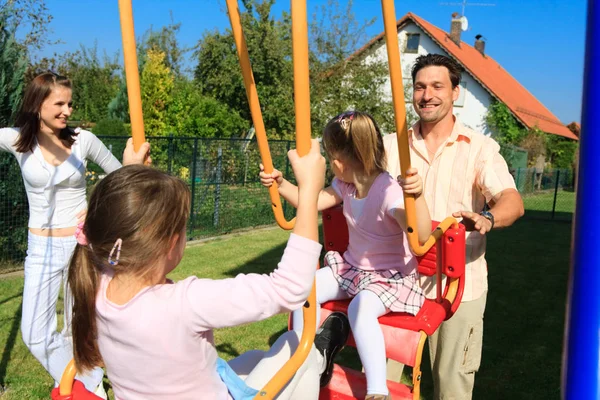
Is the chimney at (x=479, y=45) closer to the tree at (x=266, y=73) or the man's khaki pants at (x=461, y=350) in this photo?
the tree at (x=266, y=73)

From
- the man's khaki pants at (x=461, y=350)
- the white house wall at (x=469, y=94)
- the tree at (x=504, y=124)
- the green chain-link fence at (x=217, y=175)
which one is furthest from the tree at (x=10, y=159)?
the tree at (x=504, y=124)

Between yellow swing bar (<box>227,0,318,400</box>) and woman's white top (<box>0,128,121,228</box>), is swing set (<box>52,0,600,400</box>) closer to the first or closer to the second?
yellow swing bar (<box>227,0,318,400</box>)

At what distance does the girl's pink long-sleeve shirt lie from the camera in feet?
5.03

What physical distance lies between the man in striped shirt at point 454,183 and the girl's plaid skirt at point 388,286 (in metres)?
0.41

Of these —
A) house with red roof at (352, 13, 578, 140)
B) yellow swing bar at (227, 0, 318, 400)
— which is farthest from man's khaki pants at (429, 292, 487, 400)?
house with red roof at (352, 13, 578, 140)

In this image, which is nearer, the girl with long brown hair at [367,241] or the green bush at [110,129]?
the girl with long brown hair at [367,241]

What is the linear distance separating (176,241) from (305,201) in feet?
1.30

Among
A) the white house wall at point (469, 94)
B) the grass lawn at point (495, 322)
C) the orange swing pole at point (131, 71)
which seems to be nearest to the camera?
the orange swing pole at point (131, 71)

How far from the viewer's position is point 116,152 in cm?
892

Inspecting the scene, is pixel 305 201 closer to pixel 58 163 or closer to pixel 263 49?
pixel 58 163

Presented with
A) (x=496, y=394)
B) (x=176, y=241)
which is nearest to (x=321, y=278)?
(x=176, y=241)

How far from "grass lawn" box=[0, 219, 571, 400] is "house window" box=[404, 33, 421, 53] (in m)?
17.3

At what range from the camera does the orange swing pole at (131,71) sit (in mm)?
1898

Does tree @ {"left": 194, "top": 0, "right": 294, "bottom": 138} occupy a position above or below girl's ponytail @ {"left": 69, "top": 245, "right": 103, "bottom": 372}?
above
